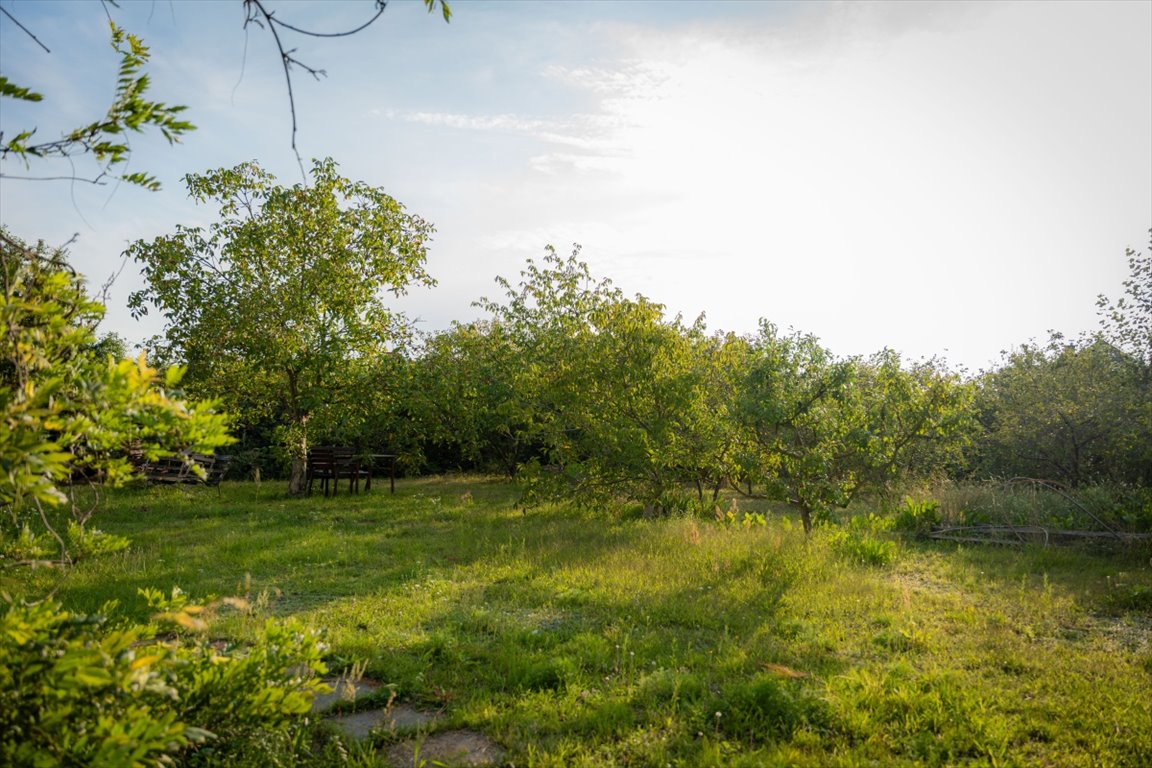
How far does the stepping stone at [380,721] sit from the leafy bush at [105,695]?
1.36 metres

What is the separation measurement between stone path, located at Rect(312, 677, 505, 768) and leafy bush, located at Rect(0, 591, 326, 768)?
3.89 feet

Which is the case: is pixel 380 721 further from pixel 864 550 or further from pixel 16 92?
pixel 864 550

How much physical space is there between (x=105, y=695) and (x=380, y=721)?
87.7 inches

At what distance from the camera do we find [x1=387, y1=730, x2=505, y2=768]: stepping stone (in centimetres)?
385

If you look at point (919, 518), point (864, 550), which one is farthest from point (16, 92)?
point (919, 518)

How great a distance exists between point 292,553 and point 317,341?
837 cm

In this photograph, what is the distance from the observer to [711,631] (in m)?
6.23

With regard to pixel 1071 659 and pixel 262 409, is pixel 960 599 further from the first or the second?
pixel 262 409

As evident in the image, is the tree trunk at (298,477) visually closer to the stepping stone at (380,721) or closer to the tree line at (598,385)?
the tree line at (598,385)

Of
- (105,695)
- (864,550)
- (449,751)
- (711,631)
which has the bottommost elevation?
(449,751)

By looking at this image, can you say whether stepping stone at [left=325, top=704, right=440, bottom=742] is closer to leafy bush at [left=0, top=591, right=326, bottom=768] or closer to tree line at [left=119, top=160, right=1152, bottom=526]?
leafy bush at [left=0, top=591, right=326, bottom=768]

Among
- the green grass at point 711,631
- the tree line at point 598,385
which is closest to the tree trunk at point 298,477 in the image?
the tree line at point 598,385

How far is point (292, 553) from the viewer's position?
9.41 metres

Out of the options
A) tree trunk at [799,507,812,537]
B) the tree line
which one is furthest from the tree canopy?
tree trunk at [799,507,812,537]
